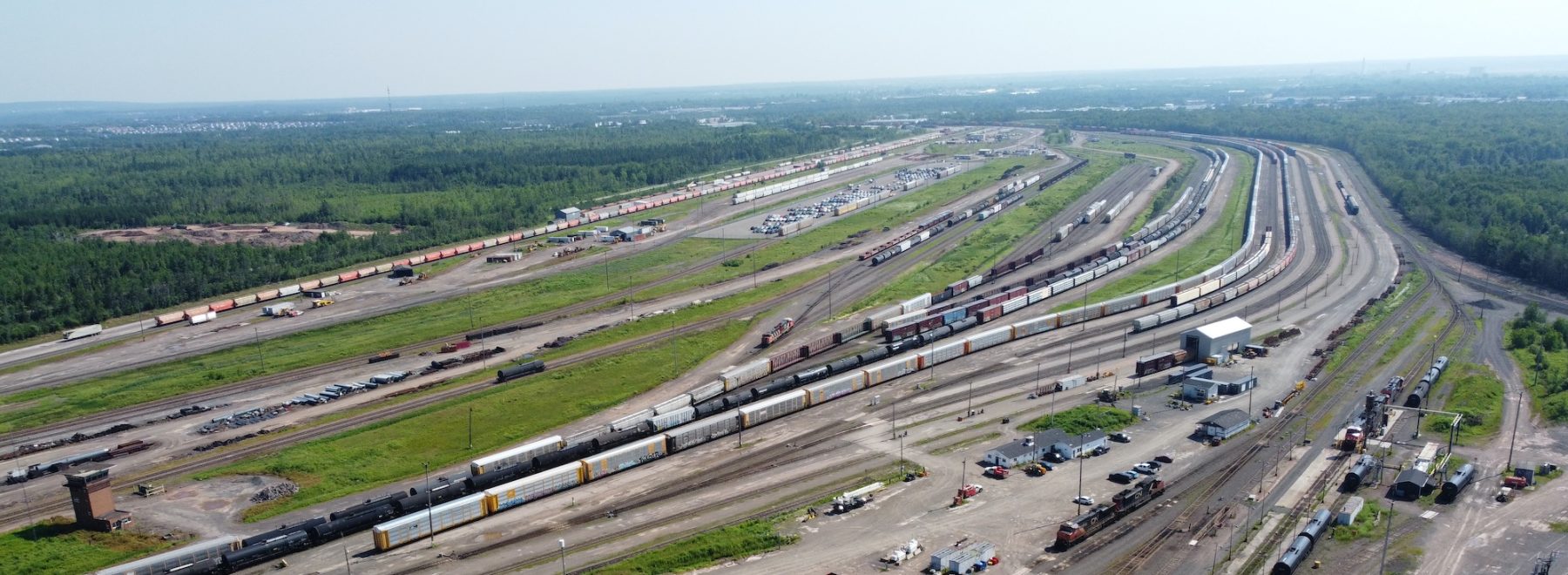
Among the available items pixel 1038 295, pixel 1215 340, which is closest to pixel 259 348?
pixel 1038 295

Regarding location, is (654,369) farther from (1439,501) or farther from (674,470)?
(1439,501)

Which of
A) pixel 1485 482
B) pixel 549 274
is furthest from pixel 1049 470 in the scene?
pixel 549 274

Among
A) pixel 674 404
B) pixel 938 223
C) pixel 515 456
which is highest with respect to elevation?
pixel 515 456

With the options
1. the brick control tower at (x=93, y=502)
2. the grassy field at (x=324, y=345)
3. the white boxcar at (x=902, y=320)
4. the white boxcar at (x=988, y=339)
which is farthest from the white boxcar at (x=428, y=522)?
the white boxcar at (x=902, y=320)

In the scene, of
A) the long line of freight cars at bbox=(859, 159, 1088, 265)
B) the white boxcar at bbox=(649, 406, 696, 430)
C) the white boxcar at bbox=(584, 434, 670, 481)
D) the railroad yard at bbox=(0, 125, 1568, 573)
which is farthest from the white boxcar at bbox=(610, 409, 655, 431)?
the long line of freight cars at bbox=(859, 159, 1088, 265)

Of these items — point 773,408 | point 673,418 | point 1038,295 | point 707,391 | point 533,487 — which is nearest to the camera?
point 533,487

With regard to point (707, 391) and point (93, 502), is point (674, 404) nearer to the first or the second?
point (707, 391)
